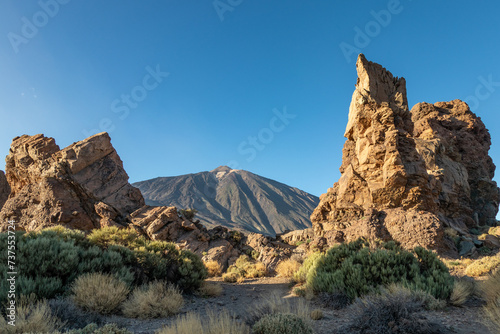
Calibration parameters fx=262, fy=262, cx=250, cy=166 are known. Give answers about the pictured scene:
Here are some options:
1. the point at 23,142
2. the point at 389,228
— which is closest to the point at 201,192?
the point at 23,142

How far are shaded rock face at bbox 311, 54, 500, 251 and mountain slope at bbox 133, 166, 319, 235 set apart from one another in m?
78.5

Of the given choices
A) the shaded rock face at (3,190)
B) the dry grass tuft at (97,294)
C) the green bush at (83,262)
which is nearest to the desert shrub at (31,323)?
the dry grass tuft at (97,294)

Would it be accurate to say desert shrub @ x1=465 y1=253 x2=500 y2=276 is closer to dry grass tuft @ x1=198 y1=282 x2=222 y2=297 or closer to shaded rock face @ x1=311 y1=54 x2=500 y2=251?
shaded rock face @ x1=311 y1=54 x2=500 y2=251

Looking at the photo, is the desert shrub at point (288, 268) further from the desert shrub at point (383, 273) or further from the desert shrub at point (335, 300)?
the desert shrub at point (335, 300)

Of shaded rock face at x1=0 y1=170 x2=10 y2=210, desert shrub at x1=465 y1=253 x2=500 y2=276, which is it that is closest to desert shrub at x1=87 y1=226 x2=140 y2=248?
desert shrub at x1=465 y1=253 x2=500 y2=276

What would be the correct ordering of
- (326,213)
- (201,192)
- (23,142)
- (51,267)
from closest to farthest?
(51,267) → (326,213) → (23,142) → (201,192)

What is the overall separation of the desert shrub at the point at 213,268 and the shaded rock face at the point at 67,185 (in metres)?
6.35

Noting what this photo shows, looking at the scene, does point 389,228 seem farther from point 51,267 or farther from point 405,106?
point 51,267

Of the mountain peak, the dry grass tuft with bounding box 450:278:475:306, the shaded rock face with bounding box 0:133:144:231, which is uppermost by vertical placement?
the mountain peak

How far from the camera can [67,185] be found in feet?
52.6

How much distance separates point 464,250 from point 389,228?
407cm

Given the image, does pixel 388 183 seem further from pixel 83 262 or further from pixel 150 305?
pixel 83 262

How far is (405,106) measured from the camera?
17859 millimetres

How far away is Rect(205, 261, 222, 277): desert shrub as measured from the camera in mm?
13453
